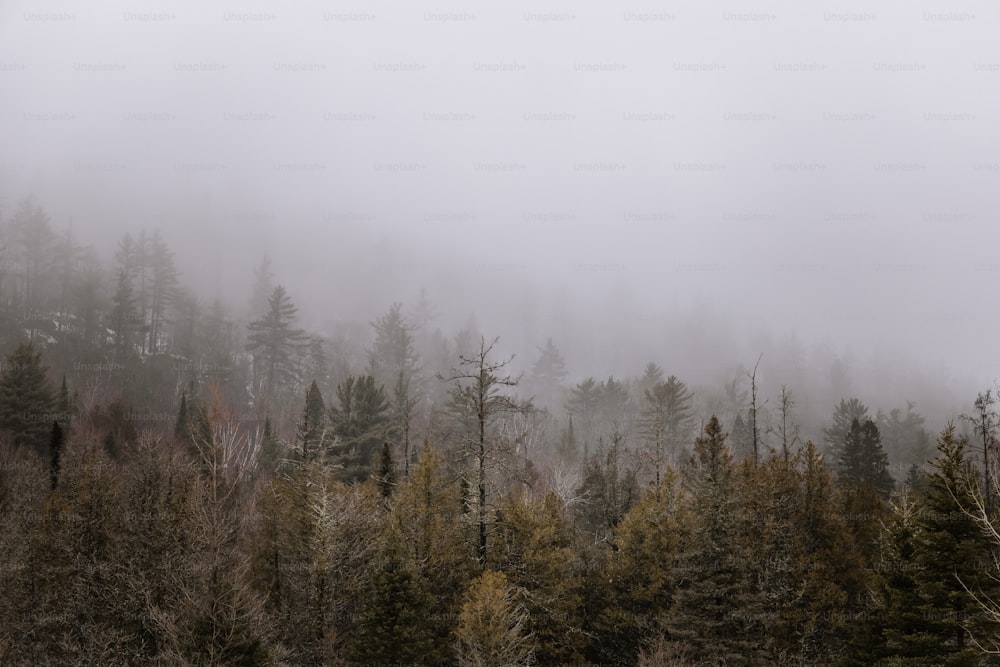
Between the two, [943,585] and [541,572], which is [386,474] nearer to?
[541,572]

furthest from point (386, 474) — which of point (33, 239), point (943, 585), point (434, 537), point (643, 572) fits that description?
point (33, 239)

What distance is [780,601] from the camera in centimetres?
2866

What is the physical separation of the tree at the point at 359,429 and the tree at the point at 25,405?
81.7ft

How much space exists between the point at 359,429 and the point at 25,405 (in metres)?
28.6

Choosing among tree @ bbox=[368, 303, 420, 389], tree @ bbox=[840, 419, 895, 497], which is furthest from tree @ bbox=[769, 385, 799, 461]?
tree @ bbox=[368, 303, 420, 389]

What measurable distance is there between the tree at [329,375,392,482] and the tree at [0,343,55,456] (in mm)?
24900

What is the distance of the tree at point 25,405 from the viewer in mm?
47312

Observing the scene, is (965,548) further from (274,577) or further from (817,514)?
(274,577)

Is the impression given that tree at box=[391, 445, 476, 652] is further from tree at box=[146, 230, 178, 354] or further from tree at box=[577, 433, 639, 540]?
tree at box=[146, 230, 178, 354]

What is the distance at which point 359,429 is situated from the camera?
4478cm

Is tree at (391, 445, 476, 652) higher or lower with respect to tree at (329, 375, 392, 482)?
lower

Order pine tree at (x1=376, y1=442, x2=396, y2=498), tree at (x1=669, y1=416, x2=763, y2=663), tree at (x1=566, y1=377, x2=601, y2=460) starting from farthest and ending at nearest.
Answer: tree at (x1=566, y1=377, x2=601, y2=460), pine tree at (x1=376, y1=442, x2=396, y2=498), tree at (x1=669, y1=416, x2=763, y2=663)

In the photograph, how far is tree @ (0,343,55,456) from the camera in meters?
47.3

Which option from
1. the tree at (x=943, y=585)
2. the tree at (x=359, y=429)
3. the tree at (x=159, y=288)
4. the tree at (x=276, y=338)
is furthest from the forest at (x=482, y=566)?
the tree at (x=159, y=288)
